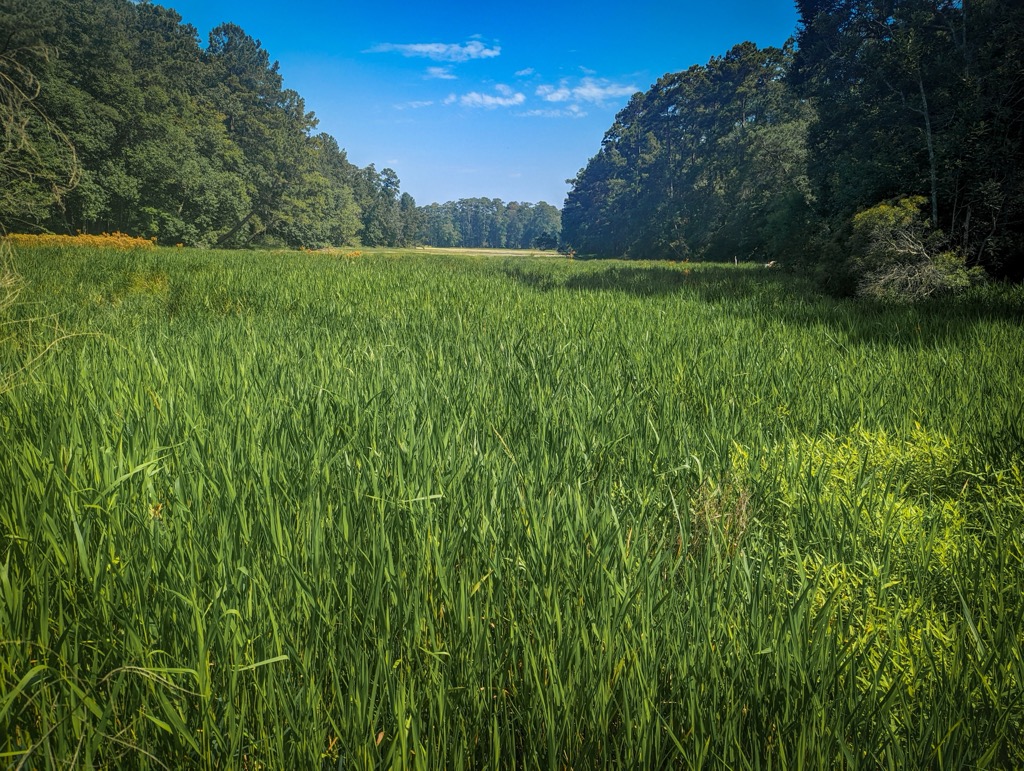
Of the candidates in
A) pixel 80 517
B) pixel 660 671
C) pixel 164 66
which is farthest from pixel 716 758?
pixel 164 66

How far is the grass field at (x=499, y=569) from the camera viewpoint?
1045mm

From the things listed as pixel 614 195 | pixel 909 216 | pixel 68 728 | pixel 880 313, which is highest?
pixel 614 195

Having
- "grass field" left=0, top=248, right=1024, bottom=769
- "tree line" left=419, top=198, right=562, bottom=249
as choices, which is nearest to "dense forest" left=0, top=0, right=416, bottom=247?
"grass field" left=0, top=248, right=1024, bottom=769

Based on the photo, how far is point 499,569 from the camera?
1448 millimetres

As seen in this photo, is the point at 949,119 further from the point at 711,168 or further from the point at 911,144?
the point at 711,168

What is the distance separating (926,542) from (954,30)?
12481 millimetres

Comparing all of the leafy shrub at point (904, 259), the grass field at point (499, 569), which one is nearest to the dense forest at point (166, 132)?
the grass field at point (499, 569)

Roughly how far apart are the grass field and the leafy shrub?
19.2ft

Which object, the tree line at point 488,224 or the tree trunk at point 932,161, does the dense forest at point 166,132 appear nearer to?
the tree trunk at point 932,161

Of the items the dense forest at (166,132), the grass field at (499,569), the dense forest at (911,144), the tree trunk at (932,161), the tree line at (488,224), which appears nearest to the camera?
the grass field at (499,569)

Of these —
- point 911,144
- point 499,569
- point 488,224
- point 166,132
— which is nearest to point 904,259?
point 911,144

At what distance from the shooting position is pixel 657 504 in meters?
2.10

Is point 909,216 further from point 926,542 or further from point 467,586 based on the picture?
point 467,586

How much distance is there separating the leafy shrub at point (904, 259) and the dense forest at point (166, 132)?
2391cm
